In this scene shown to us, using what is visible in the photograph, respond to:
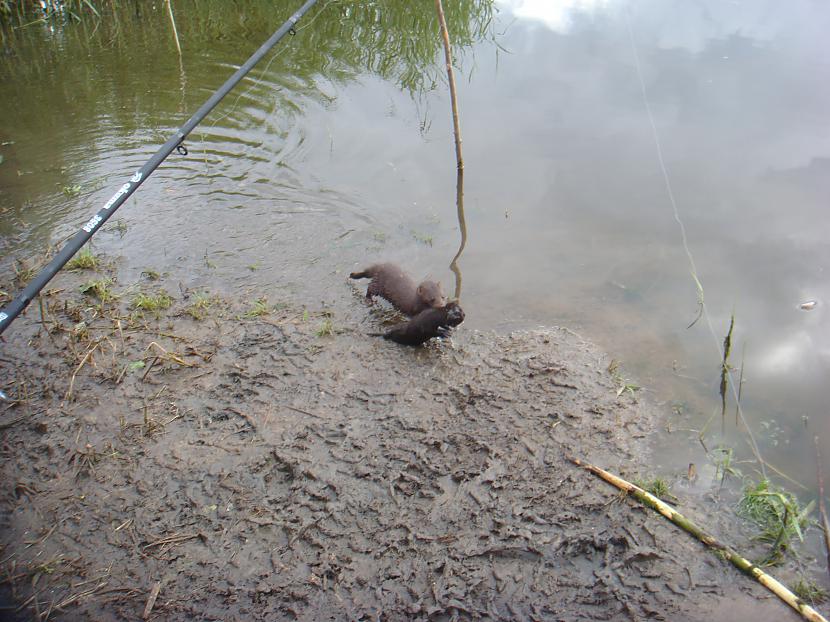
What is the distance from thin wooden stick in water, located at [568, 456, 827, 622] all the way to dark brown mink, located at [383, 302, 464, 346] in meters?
1.26

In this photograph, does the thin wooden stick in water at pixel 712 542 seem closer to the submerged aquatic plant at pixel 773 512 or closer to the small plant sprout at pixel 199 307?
the submerged aquatic plant at pixel 773 512

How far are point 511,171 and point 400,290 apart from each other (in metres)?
2.68

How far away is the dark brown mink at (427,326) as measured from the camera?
13.7ft

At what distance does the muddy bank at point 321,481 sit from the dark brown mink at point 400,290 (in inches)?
13.2

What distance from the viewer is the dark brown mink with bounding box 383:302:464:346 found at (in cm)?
418

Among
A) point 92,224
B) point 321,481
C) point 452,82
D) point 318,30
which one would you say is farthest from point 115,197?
point 318,30

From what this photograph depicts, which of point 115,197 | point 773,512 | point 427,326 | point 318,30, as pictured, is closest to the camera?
point 773,512

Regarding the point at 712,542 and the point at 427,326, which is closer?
the point at 712,542

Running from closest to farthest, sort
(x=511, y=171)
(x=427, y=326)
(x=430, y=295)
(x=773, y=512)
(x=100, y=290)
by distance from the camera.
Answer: (x=773, y=512), (x=427, y=326), (x=430, y=295), (x=100, y=290), (x=511, y=171)

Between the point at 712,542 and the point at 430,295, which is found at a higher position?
the point at 430,295

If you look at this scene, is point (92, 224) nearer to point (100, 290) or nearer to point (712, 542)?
point (100, 290)

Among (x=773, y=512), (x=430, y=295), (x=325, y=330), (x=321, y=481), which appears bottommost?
(x=773, y=512)

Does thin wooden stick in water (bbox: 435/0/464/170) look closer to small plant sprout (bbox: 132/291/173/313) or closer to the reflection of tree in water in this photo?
the reflection of tree in water

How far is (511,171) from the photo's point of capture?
265 inches
